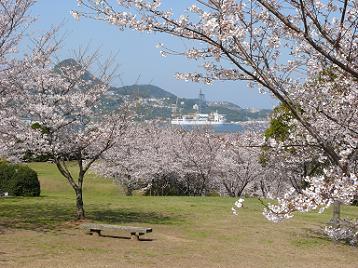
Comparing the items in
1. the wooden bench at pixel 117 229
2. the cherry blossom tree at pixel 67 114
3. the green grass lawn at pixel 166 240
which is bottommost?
the green grass lawn at pixel 166 240

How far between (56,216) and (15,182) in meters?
8.05

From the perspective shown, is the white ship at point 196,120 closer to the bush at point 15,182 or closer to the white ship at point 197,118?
the white ship at point 197,118

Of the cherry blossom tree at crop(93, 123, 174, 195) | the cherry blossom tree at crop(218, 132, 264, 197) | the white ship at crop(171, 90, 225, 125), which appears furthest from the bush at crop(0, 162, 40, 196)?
the cherry blossom tree at crop(218, 132, 264, 197)

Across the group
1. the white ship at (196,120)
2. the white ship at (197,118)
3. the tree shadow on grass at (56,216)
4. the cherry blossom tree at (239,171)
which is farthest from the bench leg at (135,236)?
the white ship at (196,120)

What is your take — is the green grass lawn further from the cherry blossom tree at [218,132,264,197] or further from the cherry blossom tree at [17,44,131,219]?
the cherry blossom tree at [218,132,264,197]

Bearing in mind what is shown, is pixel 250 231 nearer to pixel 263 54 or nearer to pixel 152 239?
pixel 152 239

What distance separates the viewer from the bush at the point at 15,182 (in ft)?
73.2

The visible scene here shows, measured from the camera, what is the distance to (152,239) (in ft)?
39.8

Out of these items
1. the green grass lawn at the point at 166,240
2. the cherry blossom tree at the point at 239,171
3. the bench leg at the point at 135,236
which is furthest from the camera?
the cherry blossom tree at the point at 239,171

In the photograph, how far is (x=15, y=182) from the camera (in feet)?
73.2

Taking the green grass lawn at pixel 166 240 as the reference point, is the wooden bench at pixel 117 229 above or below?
above

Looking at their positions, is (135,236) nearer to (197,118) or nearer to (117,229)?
(117,229)

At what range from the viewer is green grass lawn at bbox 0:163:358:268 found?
9.95 meters

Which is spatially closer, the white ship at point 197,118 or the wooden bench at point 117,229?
the wooden bench at point 117,229
